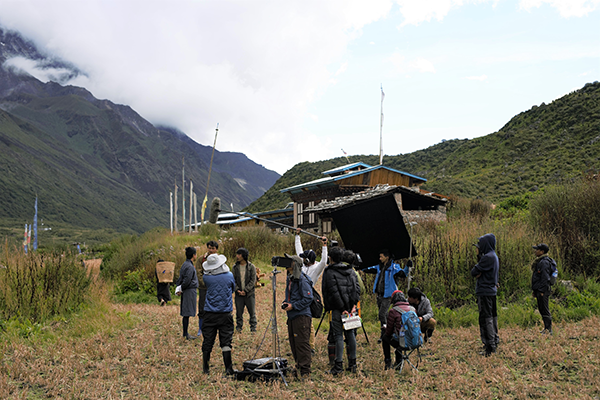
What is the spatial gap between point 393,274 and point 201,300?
4.31 meters

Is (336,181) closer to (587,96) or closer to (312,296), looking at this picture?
(312,296)

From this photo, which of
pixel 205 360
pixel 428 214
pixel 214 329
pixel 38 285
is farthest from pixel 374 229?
pixel 428 214

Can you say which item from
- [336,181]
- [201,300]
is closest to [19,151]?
[336,181]

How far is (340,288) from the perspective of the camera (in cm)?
661

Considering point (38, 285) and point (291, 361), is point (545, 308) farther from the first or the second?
point (38, 285)

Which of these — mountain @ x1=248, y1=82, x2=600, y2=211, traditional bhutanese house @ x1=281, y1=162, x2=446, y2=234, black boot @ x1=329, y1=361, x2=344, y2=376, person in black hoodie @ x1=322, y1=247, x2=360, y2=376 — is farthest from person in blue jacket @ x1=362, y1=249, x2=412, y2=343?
mountain @ x1=248, y1=82, x2=600, y2=211

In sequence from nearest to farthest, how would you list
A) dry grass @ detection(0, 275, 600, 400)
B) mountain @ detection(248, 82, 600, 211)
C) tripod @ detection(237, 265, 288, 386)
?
1. dry grass @ detection(0, 275, 600, 400)
2. tripod @ detection(237, 265, 288, 386)
3. mountain @ detection(248, 82, 600, 211)

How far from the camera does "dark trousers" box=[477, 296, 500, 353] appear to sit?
7.04 m

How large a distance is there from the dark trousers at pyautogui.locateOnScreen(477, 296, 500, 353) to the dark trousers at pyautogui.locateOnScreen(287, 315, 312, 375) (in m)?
2.90

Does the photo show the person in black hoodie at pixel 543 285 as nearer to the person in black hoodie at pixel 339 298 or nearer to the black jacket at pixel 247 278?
the person in black hoodie at pixel 339 298

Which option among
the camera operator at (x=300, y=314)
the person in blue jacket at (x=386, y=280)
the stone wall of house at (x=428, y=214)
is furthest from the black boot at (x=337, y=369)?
the stone wall of house at (x=428, y=214)

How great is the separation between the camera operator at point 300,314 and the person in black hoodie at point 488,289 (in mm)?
2879

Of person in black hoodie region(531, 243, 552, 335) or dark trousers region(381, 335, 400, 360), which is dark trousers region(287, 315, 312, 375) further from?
person in black hoodie region(531, 243, 552, 335)

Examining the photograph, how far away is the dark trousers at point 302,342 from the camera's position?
6488 mm
